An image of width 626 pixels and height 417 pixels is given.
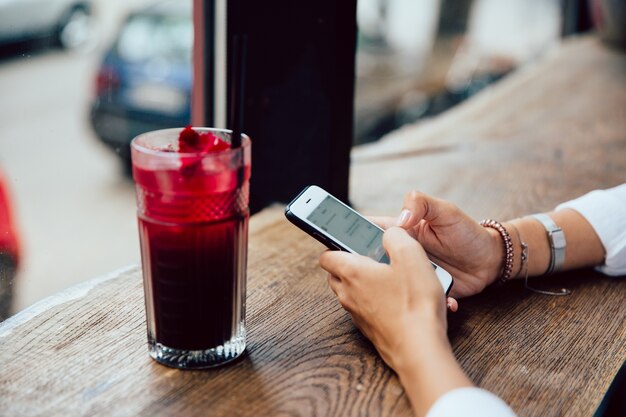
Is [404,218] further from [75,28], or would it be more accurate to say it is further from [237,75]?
[75,28]

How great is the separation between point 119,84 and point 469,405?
10.4 feet

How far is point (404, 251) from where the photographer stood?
2.68 feet

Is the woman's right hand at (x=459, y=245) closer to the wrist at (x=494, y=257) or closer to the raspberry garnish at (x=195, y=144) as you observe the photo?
the wrist at (x=494, y=257)

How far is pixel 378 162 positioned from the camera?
1.71 meters

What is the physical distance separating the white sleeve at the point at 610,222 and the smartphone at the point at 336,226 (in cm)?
35

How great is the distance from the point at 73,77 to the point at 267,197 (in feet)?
13.7

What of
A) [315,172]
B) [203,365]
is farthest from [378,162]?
[203,365]

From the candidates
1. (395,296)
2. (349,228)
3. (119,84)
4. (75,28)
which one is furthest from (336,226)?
(75,28)

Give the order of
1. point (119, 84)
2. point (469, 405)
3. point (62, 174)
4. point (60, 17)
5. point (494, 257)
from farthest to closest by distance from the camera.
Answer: point (60, 17) < point (62, 174) < point (119, 84) < point (494, 257) < point (469, 405)

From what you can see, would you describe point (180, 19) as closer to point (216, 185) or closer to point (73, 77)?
point (73, 77)

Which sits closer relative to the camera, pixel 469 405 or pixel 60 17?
pixel 469 405

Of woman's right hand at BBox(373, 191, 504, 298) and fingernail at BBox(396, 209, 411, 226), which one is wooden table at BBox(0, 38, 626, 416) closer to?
woman's right hand at BBox(373, 191, 504, 298)

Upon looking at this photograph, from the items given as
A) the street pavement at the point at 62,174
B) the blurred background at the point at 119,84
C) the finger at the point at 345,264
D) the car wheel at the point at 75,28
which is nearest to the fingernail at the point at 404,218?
the finger at the point at 345,264

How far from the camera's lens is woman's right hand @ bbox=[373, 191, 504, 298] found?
0.96 m
